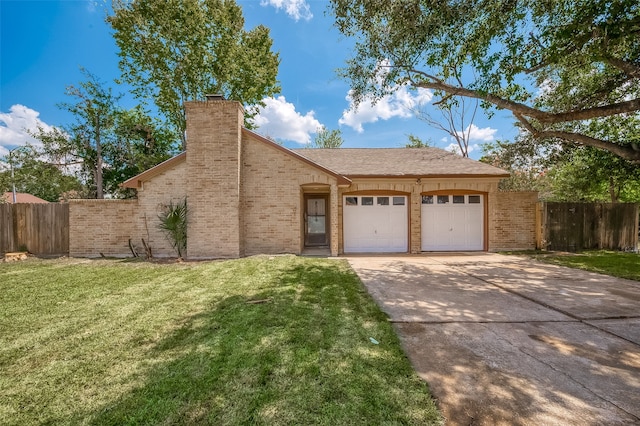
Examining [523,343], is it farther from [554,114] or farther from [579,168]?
[579,168]

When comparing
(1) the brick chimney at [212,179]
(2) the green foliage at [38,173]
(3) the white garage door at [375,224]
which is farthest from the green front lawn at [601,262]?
(2) the green foliage at [38,173]

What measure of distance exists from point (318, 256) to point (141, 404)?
27.6 ft

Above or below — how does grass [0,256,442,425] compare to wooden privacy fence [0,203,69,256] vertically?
below

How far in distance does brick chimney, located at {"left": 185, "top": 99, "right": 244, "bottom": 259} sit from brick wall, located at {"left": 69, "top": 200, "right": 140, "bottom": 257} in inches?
103

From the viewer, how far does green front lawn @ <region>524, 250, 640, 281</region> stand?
310 inches

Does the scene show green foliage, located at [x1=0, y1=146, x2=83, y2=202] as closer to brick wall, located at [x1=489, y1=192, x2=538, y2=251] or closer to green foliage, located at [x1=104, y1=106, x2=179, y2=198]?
green foliage, located at [x1=104, y1=106, x2=179, y2=198]

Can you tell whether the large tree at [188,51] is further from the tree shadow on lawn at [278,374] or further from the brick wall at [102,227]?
the tree shadow on lawn at [278,374]

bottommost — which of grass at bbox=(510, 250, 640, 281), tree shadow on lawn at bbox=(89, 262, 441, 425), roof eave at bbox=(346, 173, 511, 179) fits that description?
grass at bbox=(510, 250, 640, 281)

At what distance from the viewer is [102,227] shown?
1038 cm

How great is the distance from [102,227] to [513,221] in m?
17.0

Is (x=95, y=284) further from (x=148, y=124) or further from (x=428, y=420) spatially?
(x=148, y=124)

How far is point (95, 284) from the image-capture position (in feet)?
21.2

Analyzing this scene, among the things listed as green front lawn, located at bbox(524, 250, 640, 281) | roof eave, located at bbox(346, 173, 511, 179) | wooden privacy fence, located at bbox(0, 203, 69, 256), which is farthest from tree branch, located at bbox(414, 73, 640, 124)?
wooden privacy fence, located at bbox(0, 203, 69, 256)

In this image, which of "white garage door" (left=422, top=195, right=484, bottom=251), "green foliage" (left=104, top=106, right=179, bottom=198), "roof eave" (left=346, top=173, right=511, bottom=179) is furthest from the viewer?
"green foliage" (left=104, top=106, right=179, bottom=198)
